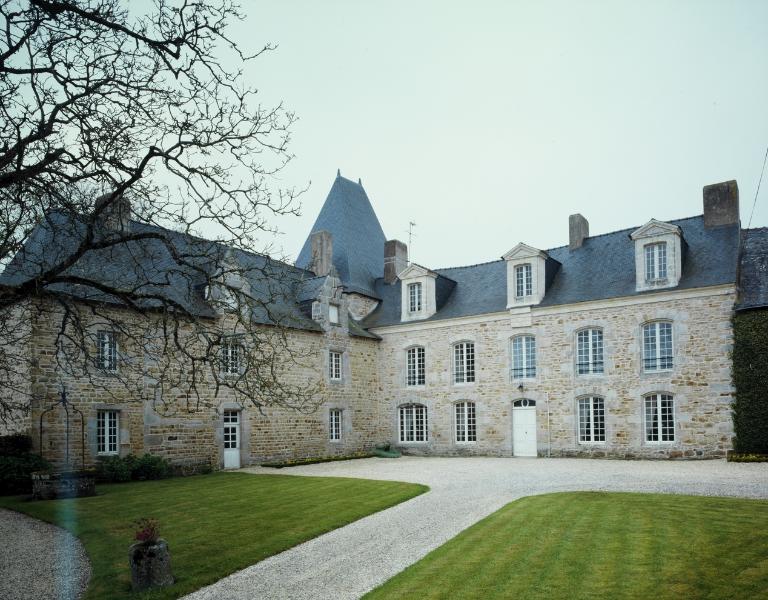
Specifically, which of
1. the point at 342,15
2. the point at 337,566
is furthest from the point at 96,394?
the point at 342,15

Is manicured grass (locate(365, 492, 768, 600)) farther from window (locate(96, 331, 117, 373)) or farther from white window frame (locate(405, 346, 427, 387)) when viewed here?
white window frame (locate(405, 346, 427, 387))

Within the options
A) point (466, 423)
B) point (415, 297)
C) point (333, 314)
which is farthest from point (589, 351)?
point (333, 314)

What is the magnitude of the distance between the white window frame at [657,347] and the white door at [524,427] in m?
3.71

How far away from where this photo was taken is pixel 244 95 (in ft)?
22.6

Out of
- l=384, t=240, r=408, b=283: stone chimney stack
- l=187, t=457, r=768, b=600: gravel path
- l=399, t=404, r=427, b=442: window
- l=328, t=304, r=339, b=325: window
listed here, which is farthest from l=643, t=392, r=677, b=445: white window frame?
l=384, t=240, r=408, b=283: stone chimney stack

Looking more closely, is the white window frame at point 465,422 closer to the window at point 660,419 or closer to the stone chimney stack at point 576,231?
the window at point 660,419

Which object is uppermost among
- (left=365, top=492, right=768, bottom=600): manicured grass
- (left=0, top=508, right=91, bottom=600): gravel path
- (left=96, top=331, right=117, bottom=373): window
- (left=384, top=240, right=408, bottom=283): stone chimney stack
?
(left=384, top=240, right=408, bottom=283): stone chimney stack

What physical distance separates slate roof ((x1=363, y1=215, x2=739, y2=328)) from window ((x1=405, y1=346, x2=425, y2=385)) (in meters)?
1.25

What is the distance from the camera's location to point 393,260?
25.6 meters

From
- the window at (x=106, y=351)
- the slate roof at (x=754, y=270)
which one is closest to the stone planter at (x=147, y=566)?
the window at (x=106, y=351)

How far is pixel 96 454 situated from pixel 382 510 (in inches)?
304

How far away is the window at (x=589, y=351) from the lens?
19234 millimetres

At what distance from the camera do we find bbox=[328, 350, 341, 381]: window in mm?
21484

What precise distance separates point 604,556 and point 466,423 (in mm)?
14665
